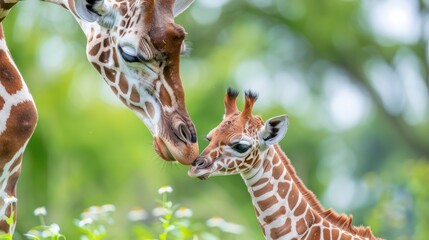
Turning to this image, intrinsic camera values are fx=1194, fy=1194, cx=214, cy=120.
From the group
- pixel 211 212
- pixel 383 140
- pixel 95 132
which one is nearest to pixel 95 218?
pixel 211 212

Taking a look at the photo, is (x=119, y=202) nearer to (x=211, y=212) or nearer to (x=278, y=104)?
(x=211, y=212)

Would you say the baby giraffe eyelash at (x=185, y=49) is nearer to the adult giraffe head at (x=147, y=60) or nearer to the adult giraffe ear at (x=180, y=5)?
the adult giraffe head at (x=147, y=60)

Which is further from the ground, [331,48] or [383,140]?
[331,48]

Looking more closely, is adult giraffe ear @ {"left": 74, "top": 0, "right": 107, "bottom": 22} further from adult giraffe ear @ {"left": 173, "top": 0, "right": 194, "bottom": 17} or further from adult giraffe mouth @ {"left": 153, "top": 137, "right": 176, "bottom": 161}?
adult giraffe mouth @ {"left": 153, "top": 137, "right": 176, "bottom": 161}

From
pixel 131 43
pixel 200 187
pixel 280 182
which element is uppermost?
pixel 131 43

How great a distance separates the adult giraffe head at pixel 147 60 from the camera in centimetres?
657

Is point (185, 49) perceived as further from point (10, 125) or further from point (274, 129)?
point (10, 125)

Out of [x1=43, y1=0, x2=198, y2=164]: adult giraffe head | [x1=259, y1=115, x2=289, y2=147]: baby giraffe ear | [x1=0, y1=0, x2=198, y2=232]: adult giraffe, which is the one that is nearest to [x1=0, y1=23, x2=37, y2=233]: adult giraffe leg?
[x1=0, y1=0, x2=198, y2=232]: adult giraffe

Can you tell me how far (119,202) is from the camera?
2055 cm

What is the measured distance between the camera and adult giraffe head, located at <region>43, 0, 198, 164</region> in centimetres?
657

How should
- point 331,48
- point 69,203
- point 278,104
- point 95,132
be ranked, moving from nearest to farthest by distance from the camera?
A: point 69,203 → point 95,132 → point 278,104 → point 331,48

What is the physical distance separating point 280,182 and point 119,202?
13086 mm

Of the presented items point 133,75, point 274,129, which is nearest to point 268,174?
point 274,129

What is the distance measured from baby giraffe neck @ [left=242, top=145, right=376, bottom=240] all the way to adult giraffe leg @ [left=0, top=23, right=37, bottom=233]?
4.81ft
